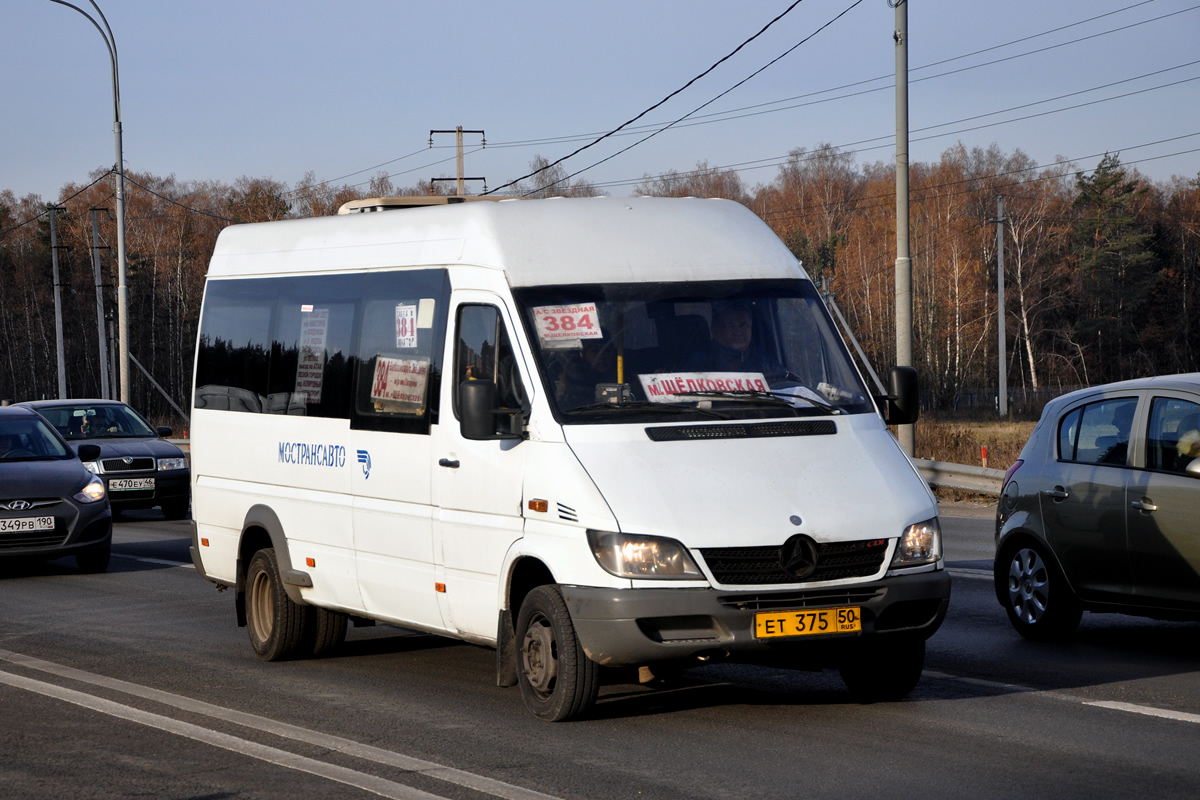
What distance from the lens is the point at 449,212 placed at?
819 cm

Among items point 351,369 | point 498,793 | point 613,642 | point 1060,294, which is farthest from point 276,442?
point 1060,294

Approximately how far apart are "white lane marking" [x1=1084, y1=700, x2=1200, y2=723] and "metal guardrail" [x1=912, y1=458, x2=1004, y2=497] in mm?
11831

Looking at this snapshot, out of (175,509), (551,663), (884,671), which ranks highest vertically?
(551,663)

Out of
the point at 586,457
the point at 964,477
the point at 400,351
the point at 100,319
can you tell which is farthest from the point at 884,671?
Result: the point at 100,319

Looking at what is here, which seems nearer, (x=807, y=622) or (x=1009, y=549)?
(x=807, y=622)

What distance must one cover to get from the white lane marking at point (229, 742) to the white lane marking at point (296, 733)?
0.19m

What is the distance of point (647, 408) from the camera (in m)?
7.25

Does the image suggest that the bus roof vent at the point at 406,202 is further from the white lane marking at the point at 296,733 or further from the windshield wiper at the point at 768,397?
the white lane marking at the point at 296,733

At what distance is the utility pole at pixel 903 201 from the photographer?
21094 mm

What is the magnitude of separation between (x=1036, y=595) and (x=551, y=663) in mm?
3947

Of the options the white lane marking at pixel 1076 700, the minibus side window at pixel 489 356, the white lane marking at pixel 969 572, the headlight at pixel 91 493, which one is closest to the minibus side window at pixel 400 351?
the minibus side window at pixel 489 356

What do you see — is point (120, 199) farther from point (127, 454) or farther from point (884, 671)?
point (884, 671)

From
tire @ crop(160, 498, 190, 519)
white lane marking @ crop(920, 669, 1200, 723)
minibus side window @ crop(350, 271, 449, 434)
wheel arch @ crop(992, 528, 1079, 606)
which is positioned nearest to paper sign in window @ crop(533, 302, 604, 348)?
minibus side window @ crop(350, 271, 449, 434)

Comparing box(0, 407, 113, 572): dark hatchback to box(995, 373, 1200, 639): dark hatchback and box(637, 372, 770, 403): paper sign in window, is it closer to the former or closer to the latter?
box(995, 373, 1200, 639): dark hatchback
